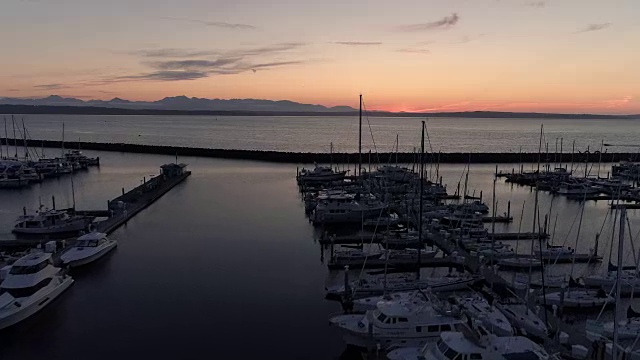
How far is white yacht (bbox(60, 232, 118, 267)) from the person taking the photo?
957 inches

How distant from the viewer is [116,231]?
104 ft

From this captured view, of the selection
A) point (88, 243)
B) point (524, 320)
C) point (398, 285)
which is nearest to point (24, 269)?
point (88, 243)

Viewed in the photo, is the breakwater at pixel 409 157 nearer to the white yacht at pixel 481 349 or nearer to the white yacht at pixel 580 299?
the white yacht at pixel 580 299

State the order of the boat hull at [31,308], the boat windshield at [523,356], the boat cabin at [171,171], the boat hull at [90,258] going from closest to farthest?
the boat windshield at [523,356]
the boat hull at [31,308]
the boat hull at [90,258]
the boat cabin at [171,171]

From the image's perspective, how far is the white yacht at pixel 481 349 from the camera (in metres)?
12.5

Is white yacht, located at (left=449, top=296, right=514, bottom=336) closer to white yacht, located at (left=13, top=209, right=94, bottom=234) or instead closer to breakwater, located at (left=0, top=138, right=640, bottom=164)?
white yacht, located at (left=13, top=209, right=94, bottom=234)

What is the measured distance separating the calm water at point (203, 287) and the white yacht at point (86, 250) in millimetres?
525

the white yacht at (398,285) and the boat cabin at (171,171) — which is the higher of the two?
the boat cabin at (171,171)

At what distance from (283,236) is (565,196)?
2793cm

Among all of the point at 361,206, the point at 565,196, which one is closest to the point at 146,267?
the point at 361,206

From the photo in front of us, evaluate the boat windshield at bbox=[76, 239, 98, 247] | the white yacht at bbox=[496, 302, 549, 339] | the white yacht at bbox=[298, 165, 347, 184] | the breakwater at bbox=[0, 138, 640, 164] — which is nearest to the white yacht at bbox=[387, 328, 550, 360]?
the white yacht at bbox=[496, 302, 549, 339]

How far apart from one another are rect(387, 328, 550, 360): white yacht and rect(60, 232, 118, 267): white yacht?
17591mm

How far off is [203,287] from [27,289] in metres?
6.68

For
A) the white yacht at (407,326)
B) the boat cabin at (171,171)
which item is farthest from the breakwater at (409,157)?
the white yacht at (407,326)
